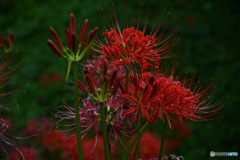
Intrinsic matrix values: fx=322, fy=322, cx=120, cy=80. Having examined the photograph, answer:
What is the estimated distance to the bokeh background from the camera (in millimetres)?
3248

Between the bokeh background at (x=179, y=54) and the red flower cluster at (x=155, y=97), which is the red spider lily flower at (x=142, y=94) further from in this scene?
the bokeh background at (x=179, y=54)

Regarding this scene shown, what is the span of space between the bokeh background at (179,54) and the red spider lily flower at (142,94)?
1671mm

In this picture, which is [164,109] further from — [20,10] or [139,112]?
[20,10]

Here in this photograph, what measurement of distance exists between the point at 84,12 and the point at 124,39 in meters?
3.52

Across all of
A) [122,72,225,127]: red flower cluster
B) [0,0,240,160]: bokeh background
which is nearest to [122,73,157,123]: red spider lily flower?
[122,72,225,127]: red flower cluster

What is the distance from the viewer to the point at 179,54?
3668 millimetres

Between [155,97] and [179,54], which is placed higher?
[179,54]

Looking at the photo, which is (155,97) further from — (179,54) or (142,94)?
(179,54)

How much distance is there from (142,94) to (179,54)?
2.63 meters

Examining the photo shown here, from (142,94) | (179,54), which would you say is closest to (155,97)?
(142,94)

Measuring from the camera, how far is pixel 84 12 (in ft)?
15.1

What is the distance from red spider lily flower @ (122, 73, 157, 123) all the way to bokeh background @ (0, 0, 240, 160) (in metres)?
1.67

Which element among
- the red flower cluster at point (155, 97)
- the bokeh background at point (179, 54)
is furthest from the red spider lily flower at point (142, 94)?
the bokeh background at point (179, 54)

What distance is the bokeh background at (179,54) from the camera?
325 centimetres
